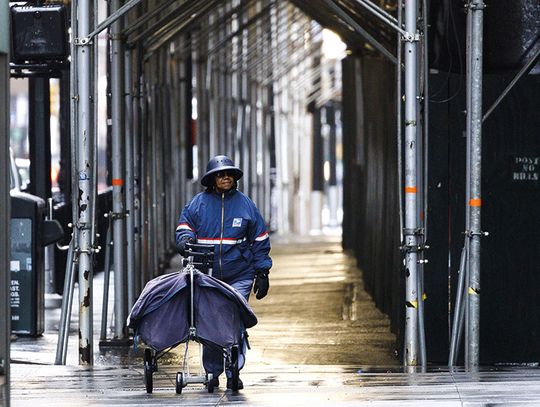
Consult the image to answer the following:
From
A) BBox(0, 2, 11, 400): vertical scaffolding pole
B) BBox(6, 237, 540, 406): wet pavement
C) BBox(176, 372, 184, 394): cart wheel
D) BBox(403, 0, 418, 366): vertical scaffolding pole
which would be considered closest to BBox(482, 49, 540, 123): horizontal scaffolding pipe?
BBox(403, 0, 418, 366): vertical scaffolding pole

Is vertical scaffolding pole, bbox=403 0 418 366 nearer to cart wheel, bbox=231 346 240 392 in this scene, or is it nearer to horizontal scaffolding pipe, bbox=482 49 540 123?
horizontal scaffolding pipe, bbox=482 49 540 123

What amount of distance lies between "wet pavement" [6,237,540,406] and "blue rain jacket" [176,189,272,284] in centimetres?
89

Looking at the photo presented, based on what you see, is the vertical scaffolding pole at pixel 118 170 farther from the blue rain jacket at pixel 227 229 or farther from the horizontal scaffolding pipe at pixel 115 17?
the blue rain jacket at pixel 227 229

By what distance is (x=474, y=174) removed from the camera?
12320mm

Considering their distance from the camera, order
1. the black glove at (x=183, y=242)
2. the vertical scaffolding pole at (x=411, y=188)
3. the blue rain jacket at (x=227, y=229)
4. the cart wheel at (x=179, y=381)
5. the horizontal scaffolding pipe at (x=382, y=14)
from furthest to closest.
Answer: the vertical scaffolding pole at (x=411, y=188)
the horizontal scaffolding pipe at (x=382, y=14)
the blue rain jacket at (x=227, y=229)
the black glove at (x=183, y=242)
the cart wheel at (x=179, y=381)

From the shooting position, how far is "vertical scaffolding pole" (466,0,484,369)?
12250 mm

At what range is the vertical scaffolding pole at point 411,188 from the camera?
40.2 feet

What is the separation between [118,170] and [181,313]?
456 cm

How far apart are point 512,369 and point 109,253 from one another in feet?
14.7

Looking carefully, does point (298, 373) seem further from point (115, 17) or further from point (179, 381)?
point (115, 17)

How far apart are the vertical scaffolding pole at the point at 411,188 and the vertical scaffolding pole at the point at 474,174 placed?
0.44 m

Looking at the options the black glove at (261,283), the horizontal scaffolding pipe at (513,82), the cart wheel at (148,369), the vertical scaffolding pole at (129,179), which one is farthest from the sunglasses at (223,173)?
the vertical scaffolding pole at (129,179)

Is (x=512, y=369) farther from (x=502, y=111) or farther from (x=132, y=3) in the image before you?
(x=132, y=3)

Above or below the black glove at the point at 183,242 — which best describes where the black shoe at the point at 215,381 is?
below
